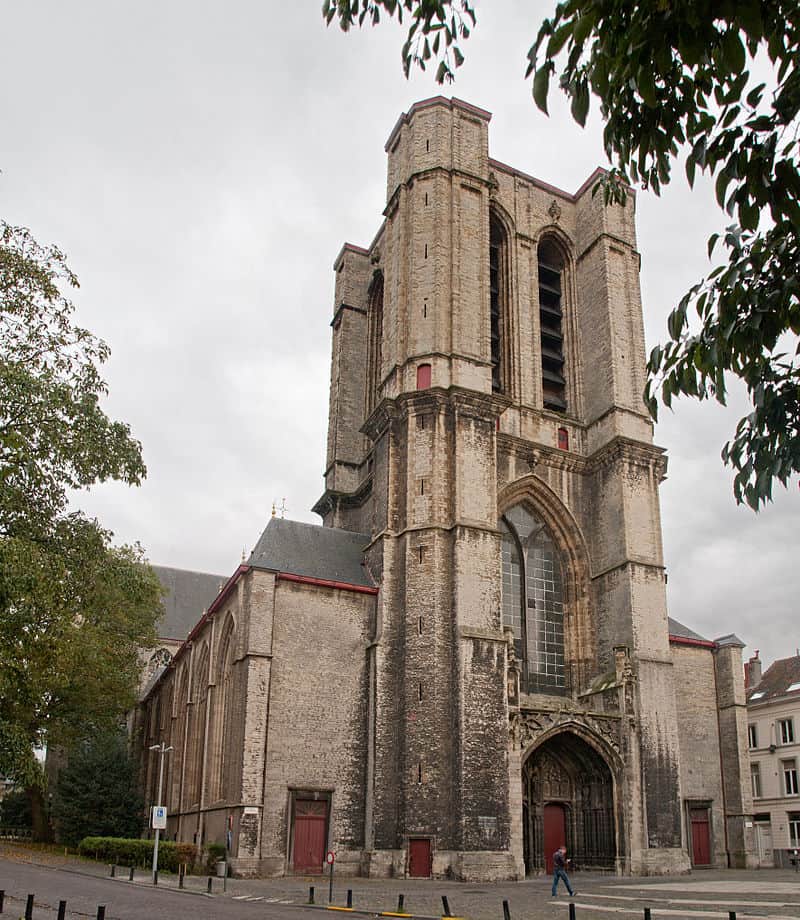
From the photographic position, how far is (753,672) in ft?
158

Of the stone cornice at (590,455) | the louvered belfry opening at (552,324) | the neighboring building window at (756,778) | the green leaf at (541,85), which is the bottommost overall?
the neighboring building window at (756,778)

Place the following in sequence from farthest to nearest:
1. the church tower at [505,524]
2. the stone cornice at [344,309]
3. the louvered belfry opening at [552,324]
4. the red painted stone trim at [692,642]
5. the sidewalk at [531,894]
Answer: the stone cornice at [344,309], the louvered belfry opening at [552,324], the red painted stone trim at [692,642], the church tower at [505,524], the sidewalk at [531,894]

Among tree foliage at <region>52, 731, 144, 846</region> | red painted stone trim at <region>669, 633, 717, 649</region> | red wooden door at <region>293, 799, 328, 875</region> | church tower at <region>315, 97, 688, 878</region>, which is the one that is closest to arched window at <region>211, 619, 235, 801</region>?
red wooden door at <region>293, 799, 328, 875</region>

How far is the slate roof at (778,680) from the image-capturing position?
44.1 metres

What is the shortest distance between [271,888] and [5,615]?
34.6ft

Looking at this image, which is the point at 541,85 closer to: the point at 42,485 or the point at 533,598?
the point at 42,485

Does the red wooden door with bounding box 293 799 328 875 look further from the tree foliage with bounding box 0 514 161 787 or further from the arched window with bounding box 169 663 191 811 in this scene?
the arched window with bounding box 169 663 191 811

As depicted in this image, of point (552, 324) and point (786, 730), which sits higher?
point (552, 324)

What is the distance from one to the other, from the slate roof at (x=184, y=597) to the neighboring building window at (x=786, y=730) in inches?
1264

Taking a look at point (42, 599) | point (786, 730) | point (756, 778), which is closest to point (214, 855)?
point (42, 599)

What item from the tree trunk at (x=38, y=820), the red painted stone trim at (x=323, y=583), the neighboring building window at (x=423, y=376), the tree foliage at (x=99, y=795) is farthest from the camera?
the tree trunk at (x=38, y=820)

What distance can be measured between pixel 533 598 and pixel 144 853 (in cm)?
1366

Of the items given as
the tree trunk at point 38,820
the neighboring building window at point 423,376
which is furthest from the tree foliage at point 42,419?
the tree trunk at point 38,820

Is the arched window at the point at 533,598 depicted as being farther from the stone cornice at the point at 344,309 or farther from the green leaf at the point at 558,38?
the green leaf at the point at 558,38
